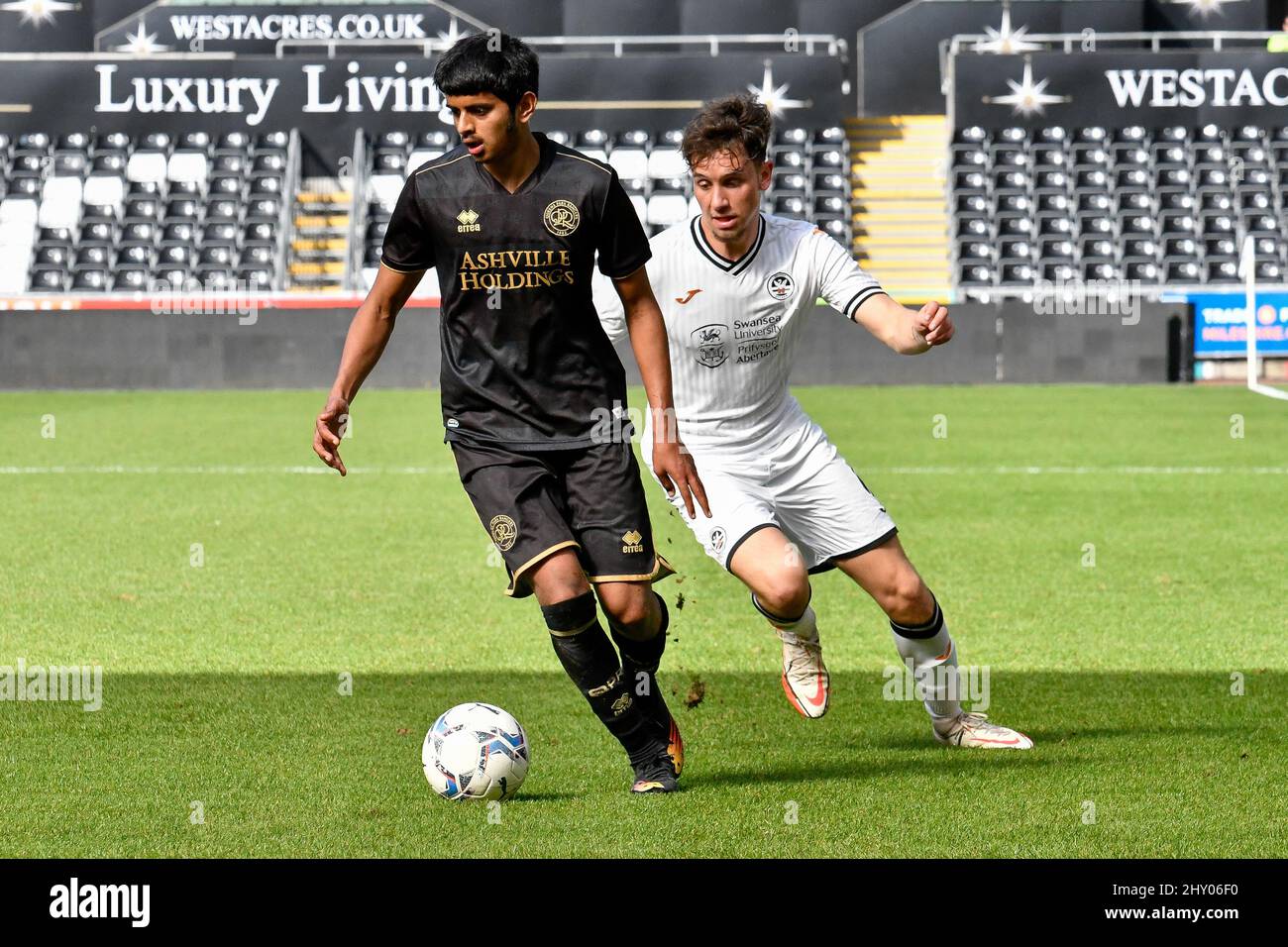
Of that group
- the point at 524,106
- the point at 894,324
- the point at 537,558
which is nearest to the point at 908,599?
the point at 894,324

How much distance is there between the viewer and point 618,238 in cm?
503

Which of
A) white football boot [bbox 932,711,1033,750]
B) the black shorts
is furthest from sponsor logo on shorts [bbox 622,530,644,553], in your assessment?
white football boot [bbox 932,711,1033,750]

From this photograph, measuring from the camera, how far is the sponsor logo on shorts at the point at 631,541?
16.6ft

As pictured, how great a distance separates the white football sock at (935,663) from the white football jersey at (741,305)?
0.83m

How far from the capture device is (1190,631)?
8.14 metres

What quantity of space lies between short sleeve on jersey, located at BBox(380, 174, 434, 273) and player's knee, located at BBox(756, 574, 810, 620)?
1509 mm

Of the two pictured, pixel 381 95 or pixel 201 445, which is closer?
pixel 201 445

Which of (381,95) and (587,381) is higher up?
(381,95)

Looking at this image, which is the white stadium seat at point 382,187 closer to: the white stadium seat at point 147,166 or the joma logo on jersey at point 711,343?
the white stadium seat at point 147,166

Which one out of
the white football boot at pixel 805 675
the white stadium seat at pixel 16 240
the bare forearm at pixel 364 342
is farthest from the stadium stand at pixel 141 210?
the bare forearm at pixel 364 342

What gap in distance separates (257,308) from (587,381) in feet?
72.1

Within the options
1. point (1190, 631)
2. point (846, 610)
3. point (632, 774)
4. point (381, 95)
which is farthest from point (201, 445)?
point (381, 95)

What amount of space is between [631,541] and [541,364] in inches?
22.1

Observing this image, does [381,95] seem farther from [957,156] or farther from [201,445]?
[201,445]
